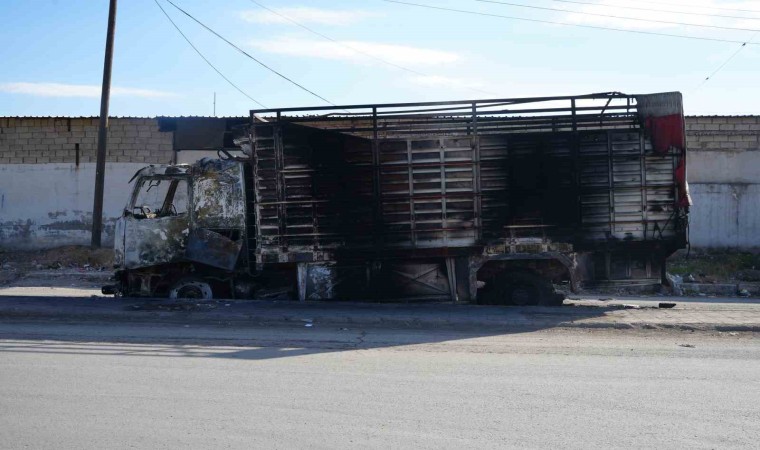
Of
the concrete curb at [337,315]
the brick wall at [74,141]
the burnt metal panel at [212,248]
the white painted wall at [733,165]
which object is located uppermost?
the brick wall at [74,141]

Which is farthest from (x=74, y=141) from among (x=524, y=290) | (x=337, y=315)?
(x=524, y=290)

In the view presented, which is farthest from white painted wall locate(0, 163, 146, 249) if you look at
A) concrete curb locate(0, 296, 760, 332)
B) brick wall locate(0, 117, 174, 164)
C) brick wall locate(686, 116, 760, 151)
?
brick wall locate(686, 116, 760, 151)

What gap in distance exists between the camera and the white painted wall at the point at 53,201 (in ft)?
70.0

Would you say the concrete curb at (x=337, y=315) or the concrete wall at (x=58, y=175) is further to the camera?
the concrete wall at (x=58, y=175)

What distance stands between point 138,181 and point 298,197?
8.59 ft

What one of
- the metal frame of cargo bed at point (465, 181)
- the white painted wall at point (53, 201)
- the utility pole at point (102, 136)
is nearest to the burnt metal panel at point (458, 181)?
the metal frame of cargo bed at point (465, 181)

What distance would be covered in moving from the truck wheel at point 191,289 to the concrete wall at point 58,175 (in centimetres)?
1009

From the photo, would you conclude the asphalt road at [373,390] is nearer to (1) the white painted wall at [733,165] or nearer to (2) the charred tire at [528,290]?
(2) the charred tire at [528,290]

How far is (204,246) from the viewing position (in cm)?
1174

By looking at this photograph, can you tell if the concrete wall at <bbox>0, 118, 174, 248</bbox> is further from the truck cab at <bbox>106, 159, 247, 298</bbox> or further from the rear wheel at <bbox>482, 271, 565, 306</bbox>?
the rear wheel at <bbox>482, 271, 565, 306</bbox>

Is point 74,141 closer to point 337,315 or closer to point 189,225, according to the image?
point 189,225

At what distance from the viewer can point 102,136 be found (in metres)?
19.4

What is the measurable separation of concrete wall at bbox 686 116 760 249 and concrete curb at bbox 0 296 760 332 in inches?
423

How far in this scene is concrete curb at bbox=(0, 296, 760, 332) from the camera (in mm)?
10289
